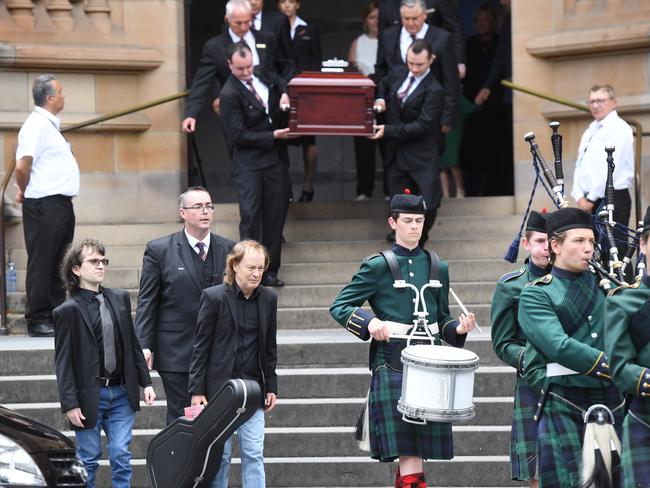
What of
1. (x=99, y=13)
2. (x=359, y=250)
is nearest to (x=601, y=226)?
(x=359, y=250)

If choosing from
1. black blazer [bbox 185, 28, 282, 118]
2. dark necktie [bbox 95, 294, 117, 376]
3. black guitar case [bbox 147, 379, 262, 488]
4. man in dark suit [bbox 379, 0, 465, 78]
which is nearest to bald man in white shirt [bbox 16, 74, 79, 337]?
black blazer [bbox 185, 28, 282, 118]

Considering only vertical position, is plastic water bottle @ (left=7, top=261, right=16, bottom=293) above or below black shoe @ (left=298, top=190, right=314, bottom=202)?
below

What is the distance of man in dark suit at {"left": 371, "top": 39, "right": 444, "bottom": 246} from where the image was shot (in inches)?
482

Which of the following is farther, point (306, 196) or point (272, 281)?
point (306, 196)

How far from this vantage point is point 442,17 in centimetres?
1390

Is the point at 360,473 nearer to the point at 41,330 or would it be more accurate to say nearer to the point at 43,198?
the point at 41,330

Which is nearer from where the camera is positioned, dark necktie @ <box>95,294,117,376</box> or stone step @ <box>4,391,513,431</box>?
dark necktie @ <box>95,294,117,376</box>

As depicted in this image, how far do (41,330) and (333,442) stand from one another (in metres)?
2.86

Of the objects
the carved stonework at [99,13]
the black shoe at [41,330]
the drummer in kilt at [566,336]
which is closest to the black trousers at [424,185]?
the black shoe at [41,330]

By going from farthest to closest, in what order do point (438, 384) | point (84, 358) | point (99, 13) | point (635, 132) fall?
point (99, 13)
point (635, 132)
point (84, 358)
point (438, 384)

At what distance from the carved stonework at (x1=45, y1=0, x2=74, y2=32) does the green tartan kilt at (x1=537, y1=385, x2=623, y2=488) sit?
7760 millimetres

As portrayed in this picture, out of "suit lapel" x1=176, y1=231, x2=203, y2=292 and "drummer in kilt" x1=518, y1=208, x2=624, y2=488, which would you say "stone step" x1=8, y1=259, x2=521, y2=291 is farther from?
"drummer in kilt" x1=518, y1=208, x2=624, y2=488

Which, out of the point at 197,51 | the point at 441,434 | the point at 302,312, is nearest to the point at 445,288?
the point at 441,434

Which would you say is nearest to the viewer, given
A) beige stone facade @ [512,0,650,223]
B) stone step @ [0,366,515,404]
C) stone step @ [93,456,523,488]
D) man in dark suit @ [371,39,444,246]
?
stone step @ [93,456,523,488]
